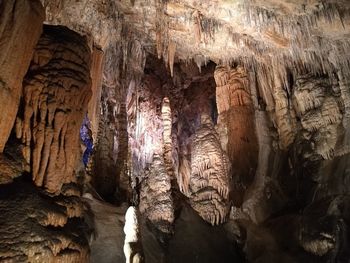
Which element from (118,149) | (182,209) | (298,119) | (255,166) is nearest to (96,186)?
(118,149)

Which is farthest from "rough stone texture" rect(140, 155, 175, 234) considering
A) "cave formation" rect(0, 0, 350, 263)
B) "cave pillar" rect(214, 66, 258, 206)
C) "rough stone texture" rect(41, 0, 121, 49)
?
"rough stone texture" rect(41, 0, 121, 49)

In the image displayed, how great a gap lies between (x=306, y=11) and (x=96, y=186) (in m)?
7.61

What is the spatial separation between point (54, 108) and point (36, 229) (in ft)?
5.68

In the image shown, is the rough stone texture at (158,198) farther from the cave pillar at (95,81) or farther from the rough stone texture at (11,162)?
the rough stone texture at (11,162)

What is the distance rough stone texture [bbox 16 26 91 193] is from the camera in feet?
18.2

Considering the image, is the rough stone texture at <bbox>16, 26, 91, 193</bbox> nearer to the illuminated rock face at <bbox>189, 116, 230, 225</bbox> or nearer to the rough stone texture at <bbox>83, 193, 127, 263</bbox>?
the rough stone texture at <bbox>83, 193, 127, 263</bbox>

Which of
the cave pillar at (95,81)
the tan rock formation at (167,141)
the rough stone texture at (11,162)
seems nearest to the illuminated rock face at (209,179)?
the tan rock formation at (167,141)

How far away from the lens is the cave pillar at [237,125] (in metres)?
12.3

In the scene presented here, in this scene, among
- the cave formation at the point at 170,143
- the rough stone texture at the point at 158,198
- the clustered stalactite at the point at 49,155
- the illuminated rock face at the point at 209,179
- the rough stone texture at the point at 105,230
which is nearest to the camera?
the clustered stalactite at the point at 49,155

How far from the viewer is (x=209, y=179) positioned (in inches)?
433

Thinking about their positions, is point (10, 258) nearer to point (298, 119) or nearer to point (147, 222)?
point (147, 222)

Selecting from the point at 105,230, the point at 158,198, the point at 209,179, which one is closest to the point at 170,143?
the point at 209,179

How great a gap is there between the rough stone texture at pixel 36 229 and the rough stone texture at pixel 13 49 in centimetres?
67

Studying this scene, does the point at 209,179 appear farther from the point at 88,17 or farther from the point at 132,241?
the point at 88,17
